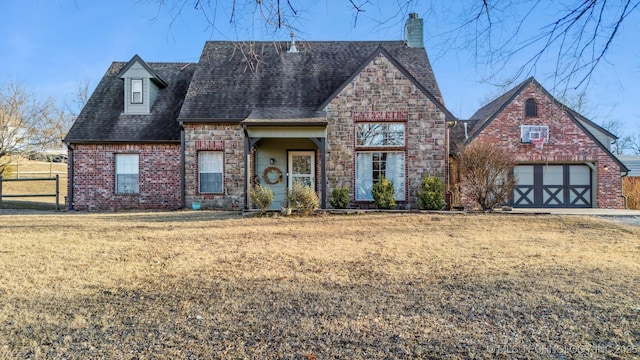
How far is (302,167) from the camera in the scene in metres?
14.1

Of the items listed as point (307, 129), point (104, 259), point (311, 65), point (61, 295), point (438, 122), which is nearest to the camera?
point (61, 295)

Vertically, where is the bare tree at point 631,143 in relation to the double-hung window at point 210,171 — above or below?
above

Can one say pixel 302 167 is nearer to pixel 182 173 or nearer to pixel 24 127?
pixel 182 173

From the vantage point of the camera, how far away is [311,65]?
50.3 feet

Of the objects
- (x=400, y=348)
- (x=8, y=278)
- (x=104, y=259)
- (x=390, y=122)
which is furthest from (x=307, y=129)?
(x=400, y=348)

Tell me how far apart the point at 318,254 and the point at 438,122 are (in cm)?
860

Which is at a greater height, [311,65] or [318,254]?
[311,65]

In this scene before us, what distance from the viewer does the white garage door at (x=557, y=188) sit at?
16375 millimetres

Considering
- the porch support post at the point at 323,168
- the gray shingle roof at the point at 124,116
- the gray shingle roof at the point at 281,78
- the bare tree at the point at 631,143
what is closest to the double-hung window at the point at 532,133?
the gray shingle roof at the point at 281,78

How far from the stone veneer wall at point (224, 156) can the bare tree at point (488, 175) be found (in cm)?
794

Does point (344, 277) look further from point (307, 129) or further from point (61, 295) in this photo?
point (307, 129)

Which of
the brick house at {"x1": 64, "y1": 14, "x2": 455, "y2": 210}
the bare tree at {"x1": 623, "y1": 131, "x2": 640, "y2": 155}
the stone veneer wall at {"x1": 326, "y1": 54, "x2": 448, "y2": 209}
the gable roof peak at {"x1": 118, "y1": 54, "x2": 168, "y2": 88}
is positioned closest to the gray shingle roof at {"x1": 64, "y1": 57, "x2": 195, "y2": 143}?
the brick house at {"x1": 64, "y1": 14, "x2": 455, "y2": 210}

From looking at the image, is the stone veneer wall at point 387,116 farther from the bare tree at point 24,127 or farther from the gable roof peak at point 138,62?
the bare tree at point 24,127

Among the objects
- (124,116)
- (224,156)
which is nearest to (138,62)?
(124,116)
